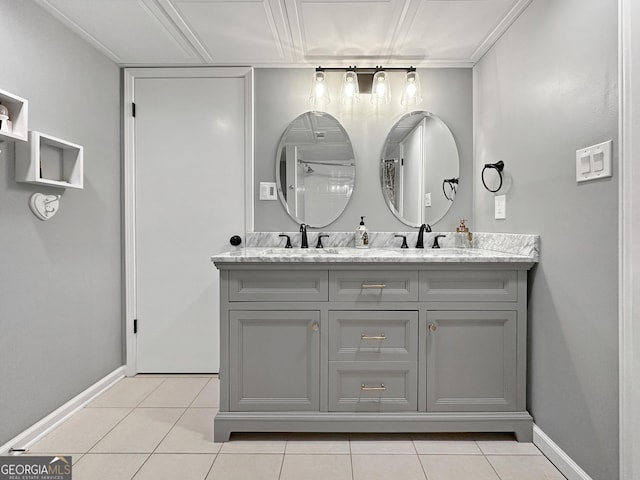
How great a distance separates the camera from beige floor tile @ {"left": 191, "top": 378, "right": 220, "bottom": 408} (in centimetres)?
212

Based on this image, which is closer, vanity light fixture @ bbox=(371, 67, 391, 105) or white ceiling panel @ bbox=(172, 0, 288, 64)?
white ceiling panel @ bbox=(172, 0, 288, 64)

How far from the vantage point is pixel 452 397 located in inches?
69.4

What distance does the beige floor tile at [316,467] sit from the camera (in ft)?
4.92

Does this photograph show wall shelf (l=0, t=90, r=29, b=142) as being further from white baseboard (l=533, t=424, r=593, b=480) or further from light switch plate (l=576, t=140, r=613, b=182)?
white baseboard (l=533, t=424, r=593, b=480)

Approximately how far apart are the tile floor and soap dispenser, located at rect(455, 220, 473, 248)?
113 cm

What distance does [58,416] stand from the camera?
75.0 inches

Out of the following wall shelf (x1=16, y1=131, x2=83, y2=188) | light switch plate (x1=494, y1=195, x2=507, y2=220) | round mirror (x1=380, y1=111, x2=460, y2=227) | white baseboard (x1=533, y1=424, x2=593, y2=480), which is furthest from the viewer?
round mirror (x1=380, y1=111, x2=460, y2=227)

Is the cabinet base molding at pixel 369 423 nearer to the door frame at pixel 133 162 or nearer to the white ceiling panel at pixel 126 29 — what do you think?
the door frame at pixel 133 162

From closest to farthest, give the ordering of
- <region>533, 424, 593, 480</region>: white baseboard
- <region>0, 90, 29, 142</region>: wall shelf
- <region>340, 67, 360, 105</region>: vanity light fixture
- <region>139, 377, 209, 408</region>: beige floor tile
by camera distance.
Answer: <region>533, 424, 593, 480</region>: white baseboard, <region>0, 90, 29, 142</region>: wall shelf, <region>139, 377, 209, 408</region>: beige floor tile, <region>340, 67, 360, 105</region>: vanity light fixture

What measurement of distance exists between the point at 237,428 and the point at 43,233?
1.36m

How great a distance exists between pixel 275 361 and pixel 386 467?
659 millimetres

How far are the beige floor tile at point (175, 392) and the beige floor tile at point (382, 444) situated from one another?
1.02 m

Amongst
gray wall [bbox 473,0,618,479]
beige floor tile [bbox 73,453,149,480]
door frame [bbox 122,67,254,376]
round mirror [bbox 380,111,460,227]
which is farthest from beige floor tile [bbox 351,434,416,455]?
door frame [bbox 122,67,254,376]

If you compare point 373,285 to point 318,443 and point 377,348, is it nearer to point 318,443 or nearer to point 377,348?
point 377,348
